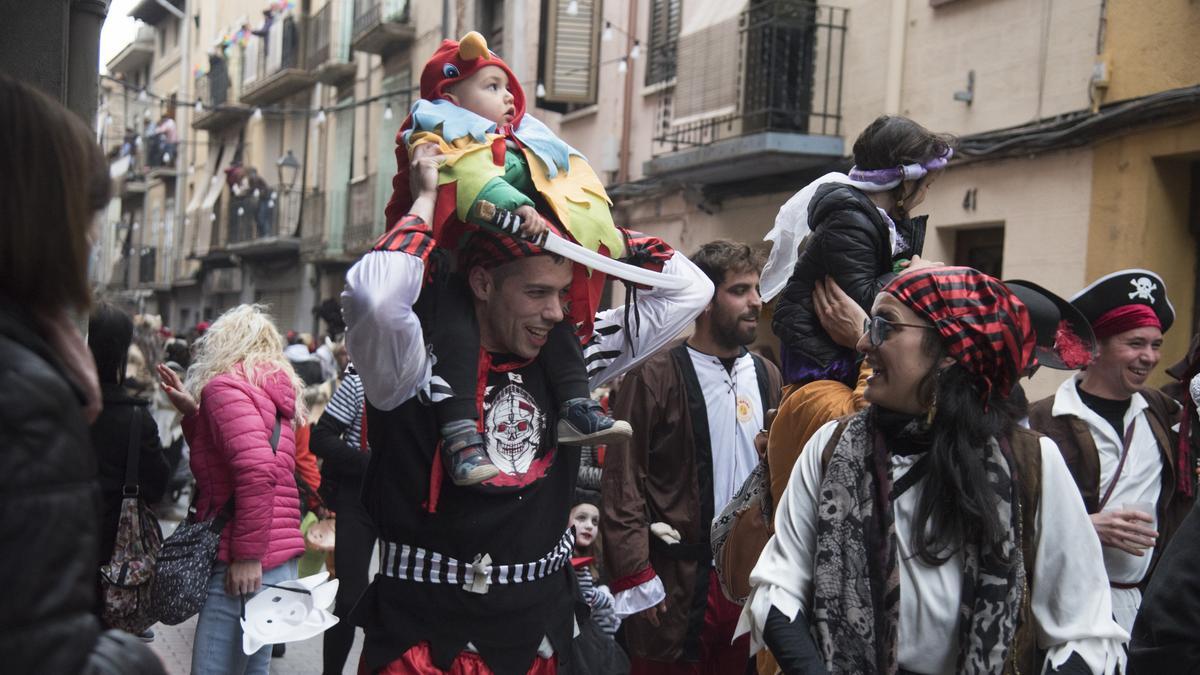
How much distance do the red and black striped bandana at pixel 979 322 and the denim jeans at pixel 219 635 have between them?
344cm

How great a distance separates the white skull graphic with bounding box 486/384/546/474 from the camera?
3305mm

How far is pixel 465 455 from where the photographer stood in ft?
10.3

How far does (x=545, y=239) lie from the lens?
3.21 meters

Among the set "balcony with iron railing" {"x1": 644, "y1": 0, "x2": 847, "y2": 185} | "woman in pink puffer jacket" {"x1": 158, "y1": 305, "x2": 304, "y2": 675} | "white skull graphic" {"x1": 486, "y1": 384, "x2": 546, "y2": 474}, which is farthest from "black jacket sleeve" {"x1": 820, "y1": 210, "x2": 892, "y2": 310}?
"balcony with iron railing" {"x1": 644, "y1": 0, "x2": 847, "y2": 185}

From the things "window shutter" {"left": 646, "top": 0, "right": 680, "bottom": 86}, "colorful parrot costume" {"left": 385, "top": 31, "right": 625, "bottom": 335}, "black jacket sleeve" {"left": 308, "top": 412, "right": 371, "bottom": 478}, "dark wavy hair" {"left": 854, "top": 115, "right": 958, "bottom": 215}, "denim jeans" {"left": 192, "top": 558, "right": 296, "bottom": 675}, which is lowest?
"denim jeans" {"left": 192, "top": 558, "right": 296, "bottom": 675}

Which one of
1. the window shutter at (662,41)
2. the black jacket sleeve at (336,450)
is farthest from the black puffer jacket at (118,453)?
the window shutter at (662,41)

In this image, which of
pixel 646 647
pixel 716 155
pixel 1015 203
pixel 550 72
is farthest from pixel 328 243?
pixel 646 647

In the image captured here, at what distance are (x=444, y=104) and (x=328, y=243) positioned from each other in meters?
27.7

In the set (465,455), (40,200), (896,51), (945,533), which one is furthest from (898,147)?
(896,51)

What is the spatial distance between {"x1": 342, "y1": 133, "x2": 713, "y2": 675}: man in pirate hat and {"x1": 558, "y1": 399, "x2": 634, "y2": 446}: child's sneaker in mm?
78

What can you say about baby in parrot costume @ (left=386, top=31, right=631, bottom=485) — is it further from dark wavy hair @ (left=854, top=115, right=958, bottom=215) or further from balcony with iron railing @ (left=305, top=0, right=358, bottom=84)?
balcony with iron railing @ (left=305, top=0, right=358, bottom=84)

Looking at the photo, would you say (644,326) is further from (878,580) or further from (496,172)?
(878,580)

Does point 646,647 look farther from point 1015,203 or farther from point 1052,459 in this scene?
point 1015,203

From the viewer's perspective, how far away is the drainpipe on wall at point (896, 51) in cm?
1189
